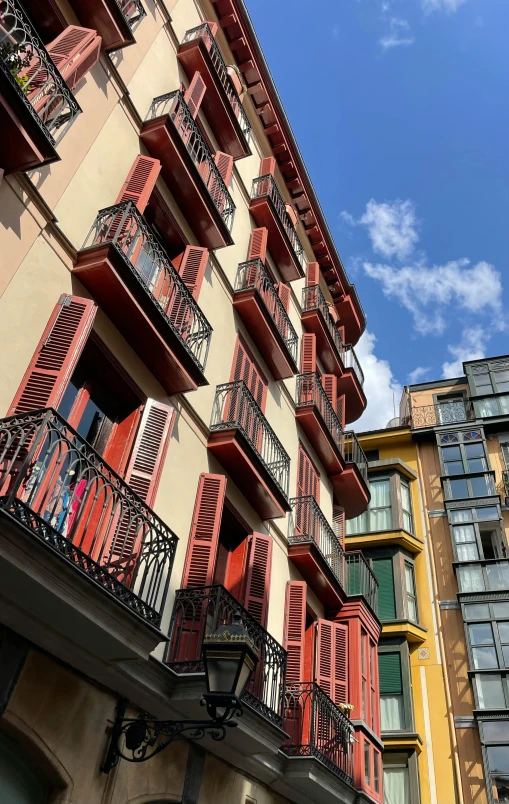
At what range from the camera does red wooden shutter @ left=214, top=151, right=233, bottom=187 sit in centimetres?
1281

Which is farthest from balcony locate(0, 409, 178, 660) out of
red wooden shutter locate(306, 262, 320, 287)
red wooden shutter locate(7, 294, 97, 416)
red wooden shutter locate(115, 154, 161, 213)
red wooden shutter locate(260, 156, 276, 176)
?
red wooden shutter locate(306, 262, 320, 287)

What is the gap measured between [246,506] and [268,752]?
3709 millimetres

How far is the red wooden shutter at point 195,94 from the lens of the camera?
11.8 meters

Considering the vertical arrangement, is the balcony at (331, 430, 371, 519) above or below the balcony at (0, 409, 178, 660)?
above

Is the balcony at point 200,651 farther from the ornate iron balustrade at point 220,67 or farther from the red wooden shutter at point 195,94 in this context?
the ornate iron balustrade at point 220,67

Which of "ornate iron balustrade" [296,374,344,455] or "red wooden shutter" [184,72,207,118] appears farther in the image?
"ornate iron balustrade" [296,374,344,455]

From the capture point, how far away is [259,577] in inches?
403

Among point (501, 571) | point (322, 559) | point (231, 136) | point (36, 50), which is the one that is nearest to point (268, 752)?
point (322, 559)

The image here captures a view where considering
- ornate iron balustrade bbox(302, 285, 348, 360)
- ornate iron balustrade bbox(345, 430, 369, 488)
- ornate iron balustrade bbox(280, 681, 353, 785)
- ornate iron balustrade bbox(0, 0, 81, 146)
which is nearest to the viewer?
ornate iron balustrade bbox(0, 0, 81, 146)

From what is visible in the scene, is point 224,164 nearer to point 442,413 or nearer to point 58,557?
point 58,557

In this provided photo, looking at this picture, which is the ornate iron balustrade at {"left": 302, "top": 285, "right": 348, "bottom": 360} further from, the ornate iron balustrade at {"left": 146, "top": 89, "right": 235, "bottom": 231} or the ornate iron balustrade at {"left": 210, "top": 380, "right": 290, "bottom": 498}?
the ornate iron balustrade at {"left": 210, "top": 380, "right": 290, "bottom": 498}

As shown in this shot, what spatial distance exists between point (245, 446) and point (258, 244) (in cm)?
551

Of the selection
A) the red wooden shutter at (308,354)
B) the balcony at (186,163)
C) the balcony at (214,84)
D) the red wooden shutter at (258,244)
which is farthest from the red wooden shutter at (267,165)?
the balcony at (186,163)

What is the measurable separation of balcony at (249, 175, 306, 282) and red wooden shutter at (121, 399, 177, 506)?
7.15 metres
